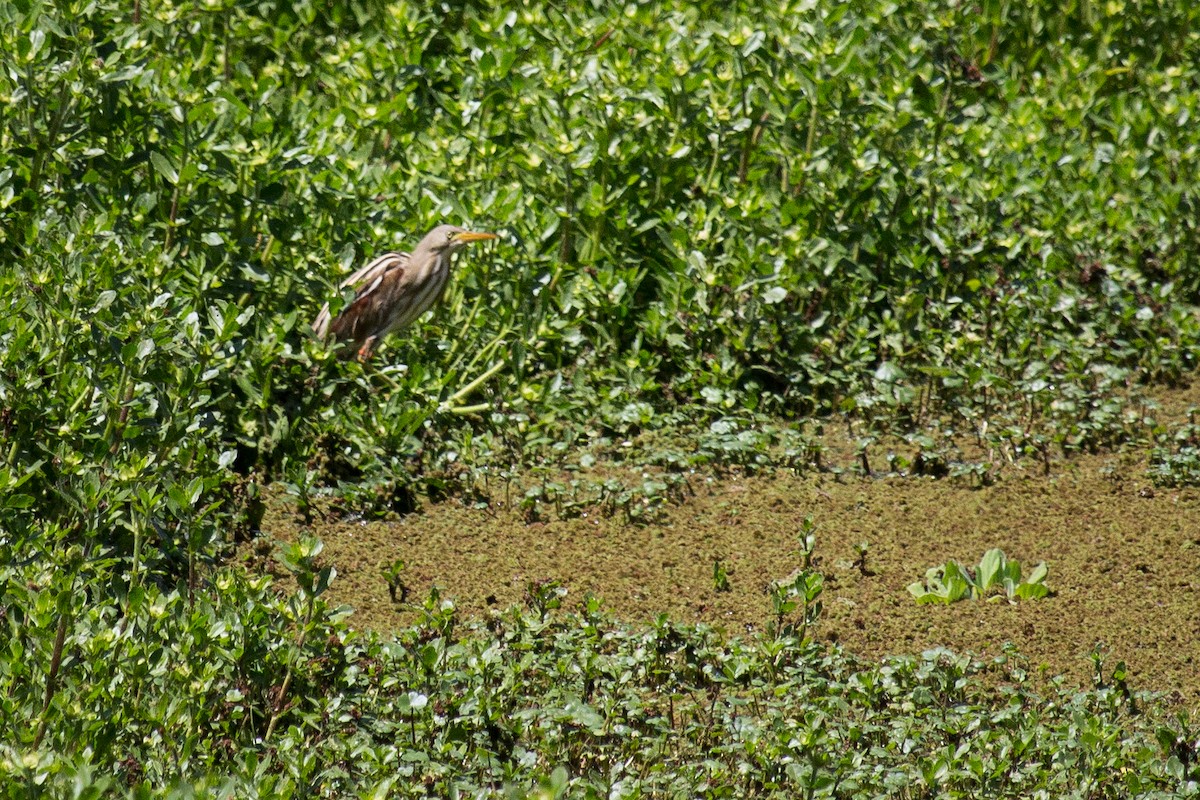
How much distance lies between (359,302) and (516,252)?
79 cm

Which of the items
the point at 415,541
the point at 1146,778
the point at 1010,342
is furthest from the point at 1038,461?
the point at 415,541

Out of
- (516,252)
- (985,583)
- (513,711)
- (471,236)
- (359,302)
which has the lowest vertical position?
(513,711)

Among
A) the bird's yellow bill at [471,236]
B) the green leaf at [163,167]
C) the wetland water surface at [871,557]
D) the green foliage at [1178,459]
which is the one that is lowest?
the wetland water surface at [871,557]

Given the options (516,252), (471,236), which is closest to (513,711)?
(471,236)

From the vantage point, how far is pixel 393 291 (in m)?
5.73

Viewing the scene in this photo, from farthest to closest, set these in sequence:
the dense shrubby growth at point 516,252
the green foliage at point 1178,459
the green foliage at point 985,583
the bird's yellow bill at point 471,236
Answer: the bird's yellow bill at point 471,236, the green foliage at point 1178,459, the green foliage at point 985,583, the dense shrubby growth at point 516,252

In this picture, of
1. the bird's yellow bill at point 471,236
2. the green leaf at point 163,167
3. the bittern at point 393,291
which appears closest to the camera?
the green leaf at point 163,167

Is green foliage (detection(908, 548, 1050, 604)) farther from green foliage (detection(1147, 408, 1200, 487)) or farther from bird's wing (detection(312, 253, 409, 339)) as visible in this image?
bird's wing (detection(312, 253, 409, 339))

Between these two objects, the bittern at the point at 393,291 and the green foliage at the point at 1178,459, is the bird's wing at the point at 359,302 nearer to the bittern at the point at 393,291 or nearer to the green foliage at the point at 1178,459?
the bittern at the point at 393,291

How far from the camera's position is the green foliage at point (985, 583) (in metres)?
4.93

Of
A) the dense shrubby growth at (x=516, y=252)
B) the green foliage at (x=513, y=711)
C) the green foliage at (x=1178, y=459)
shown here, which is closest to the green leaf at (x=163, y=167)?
the dense shrubby growth at (x=516, y=252)

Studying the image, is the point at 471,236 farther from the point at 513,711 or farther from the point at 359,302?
the point at 513,711

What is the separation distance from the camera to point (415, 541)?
5.28 metres

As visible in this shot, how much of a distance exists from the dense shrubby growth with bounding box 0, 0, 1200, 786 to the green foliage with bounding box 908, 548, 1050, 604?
3.11 feet
